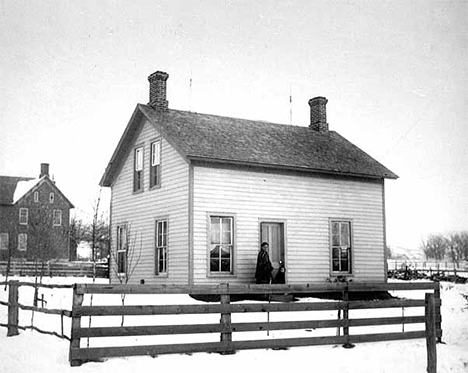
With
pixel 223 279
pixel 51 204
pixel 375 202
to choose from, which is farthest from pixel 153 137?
pixel 51 204

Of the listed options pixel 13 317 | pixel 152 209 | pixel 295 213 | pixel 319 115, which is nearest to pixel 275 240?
pixel 295 213

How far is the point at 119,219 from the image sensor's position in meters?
22.9

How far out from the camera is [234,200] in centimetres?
1897

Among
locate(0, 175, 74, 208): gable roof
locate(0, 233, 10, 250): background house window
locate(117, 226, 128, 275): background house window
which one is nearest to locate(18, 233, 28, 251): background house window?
locate(0, 233, 10, 250): background house window

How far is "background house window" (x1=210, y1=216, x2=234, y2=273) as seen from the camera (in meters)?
18.5

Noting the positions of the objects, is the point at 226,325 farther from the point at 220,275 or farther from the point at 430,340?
the point at 220,275

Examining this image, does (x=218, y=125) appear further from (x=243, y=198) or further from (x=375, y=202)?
(x=375, y=202)

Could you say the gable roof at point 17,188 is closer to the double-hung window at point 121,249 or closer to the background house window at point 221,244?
the double-hung window at point 121,249

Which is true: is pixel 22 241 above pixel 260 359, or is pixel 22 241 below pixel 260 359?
above

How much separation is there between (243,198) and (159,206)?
2959mm

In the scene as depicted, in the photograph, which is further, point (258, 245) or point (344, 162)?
point (344, 162)

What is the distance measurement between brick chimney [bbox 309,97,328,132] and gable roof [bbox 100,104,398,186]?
0.40 metres

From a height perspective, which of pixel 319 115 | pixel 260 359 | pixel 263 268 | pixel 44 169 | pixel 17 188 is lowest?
pixel 260 359

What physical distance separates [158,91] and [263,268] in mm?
7539
